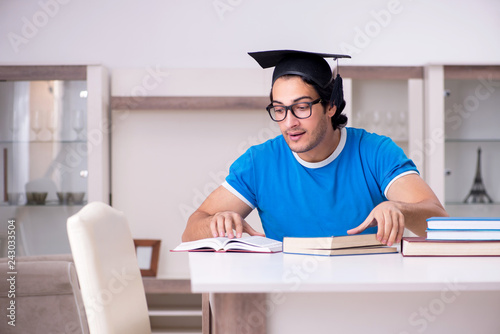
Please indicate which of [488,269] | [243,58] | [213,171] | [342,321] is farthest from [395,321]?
[243,58]

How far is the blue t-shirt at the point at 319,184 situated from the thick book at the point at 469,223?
56cm

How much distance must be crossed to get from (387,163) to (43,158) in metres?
2.27

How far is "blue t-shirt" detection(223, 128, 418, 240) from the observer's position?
2.01m

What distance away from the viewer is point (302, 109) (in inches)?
78.0

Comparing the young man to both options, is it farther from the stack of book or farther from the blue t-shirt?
→ the stack of book

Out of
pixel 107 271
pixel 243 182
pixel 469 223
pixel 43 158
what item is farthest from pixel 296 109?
pixel 43 158

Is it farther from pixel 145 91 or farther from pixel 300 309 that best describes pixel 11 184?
pixel 300 309

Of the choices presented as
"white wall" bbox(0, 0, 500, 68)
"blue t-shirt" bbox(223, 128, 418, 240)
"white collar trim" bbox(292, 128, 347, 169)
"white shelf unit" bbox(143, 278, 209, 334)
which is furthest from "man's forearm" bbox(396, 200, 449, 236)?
"white wall" bbox(0, 0, 500, 68)

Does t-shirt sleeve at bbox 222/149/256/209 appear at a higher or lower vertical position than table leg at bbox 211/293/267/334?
higher

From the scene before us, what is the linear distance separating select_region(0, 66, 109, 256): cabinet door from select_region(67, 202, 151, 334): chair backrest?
197cm

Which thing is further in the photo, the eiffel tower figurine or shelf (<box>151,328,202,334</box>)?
the eiffel tower figurine

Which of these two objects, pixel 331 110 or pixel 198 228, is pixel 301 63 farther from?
pixel 198 228

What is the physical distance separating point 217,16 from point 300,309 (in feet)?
9.59

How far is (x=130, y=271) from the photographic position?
4.76ft
